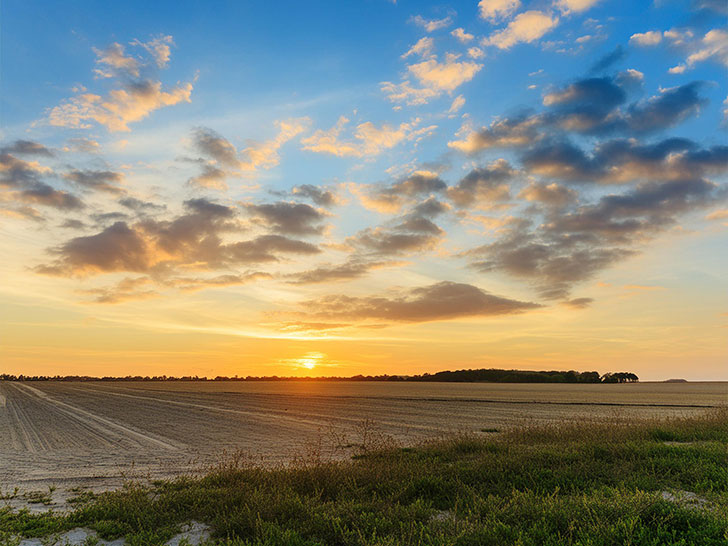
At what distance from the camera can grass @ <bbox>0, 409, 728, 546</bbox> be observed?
8.67 meters

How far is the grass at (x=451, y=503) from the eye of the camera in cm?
867

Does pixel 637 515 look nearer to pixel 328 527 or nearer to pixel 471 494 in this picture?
pixel 471 494

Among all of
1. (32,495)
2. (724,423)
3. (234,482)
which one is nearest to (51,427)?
(32,495)

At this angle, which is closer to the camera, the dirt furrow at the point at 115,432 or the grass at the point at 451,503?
the grass at the point at 451,503

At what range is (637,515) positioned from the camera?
8727 mm

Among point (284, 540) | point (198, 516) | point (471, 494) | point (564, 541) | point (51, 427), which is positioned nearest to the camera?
point (564, 541)

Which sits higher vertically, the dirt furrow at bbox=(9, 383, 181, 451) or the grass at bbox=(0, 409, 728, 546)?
the grass at bbox=(0, 409, 728, 546)

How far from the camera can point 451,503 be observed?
11.2 meters

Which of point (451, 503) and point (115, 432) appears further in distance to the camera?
point (115, 432)

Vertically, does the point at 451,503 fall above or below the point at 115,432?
above

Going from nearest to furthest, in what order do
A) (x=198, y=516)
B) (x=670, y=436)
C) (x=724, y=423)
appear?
(x=198, y=516), (x=670, y=436), (x=724, y=423)

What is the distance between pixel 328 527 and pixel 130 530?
13.7ft

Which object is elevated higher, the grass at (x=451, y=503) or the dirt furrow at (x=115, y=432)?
the grass at (x=451, y=503)

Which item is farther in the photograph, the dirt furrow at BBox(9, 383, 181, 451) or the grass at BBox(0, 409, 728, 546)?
the dirt furrow at BBox(9, 383, 181, 451)
